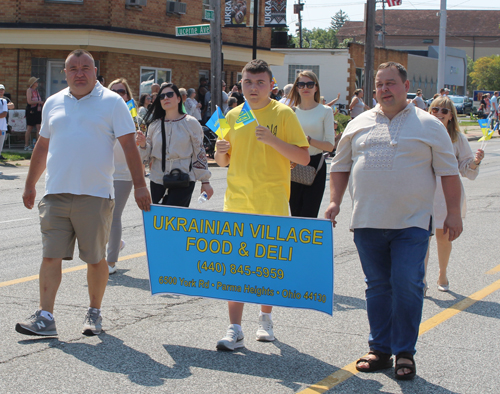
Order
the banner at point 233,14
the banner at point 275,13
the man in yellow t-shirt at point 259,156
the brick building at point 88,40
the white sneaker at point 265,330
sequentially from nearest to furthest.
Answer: the man in yellow t-shirt at point 259,156 < the white sneaker at point 265,330 < the brick building at point 88,40 < the banner at point 275,13 < the banner at point 233,14

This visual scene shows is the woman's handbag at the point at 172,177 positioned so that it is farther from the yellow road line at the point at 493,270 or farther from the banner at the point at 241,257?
the yellow road line at the point at 493,270

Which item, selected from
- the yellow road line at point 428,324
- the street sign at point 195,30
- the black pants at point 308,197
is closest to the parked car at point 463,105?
the street sign at point 195,30

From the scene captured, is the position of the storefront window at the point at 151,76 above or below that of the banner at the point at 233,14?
below

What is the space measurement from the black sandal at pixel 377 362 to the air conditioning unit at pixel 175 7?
848 inches

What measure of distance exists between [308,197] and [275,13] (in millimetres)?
18558

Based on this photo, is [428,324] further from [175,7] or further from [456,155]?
[175,7]

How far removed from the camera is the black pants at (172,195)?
6.41 m

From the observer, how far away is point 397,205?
423 cm

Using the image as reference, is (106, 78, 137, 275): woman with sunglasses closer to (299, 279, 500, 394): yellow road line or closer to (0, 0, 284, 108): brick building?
(299, 279, 500, 394): yellow road line

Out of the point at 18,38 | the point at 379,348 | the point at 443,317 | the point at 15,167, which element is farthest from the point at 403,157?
the point at 18,38

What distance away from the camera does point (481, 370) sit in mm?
4414

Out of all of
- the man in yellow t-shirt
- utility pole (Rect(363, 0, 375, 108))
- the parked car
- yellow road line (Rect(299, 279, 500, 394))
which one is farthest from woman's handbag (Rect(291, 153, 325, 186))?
the parked car

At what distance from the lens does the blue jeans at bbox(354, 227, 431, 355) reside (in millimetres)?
4234

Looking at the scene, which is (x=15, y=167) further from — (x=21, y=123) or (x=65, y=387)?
(x=65, y=387)
